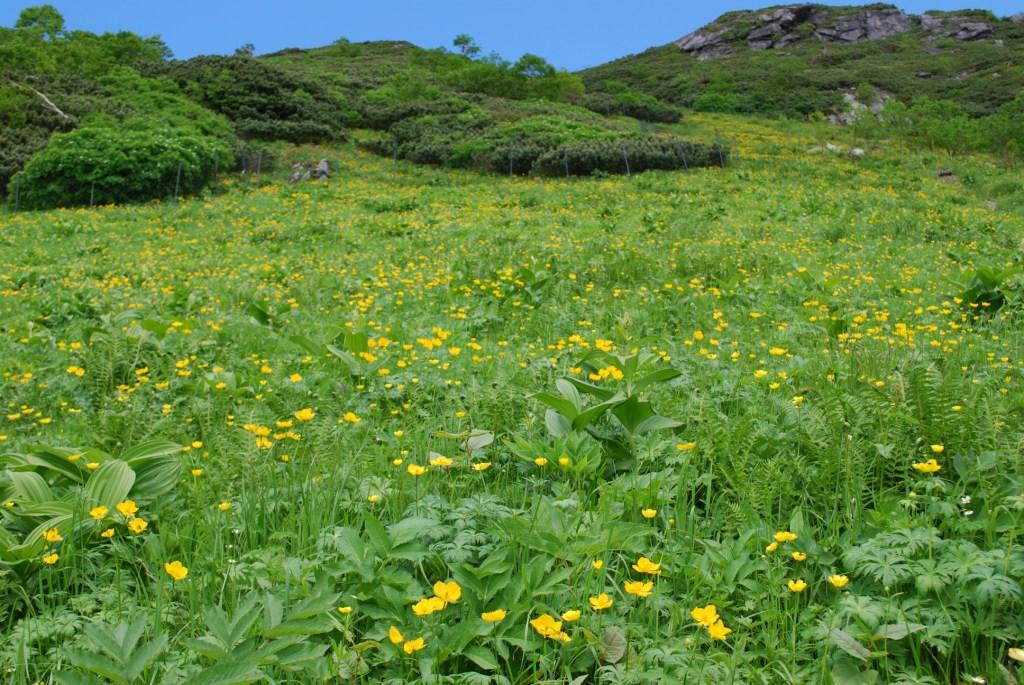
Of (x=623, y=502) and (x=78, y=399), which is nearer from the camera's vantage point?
(x=623, y=502)

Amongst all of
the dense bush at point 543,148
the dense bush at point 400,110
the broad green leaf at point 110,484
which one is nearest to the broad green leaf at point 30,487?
the broad green leaf at point 110,484

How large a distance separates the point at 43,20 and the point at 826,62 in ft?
229

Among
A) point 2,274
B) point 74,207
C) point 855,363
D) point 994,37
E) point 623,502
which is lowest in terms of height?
point 623,502

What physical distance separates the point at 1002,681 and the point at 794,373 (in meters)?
2.35

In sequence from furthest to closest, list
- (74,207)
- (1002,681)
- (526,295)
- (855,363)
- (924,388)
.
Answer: (74,207) < (526,295) < (855,363) < (924,388) < (1002,681)

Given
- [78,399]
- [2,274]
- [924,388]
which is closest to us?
[924,388]

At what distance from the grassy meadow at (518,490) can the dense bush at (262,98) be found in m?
25.5

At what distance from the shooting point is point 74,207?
19906 mm

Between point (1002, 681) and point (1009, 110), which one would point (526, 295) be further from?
point (1009, 110)

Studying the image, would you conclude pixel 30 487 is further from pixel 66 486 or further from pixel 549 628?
pixel 549 628

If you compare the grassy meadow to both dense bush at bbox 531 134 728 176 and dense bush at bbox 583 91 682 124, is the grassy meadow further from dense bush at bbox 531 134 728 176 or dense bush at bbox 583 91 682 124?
dense bush at bbox 583 91 682 124

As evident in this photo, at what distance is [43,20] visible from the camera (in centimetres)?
5022

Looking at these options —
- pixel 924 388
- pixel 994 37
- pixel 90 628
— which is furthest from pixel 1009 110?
pixel 994 37

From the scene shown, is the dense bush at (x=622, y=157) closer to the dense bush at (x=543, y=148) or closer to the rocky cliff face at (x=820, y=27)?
the dense bush at (x=543, y=148)
